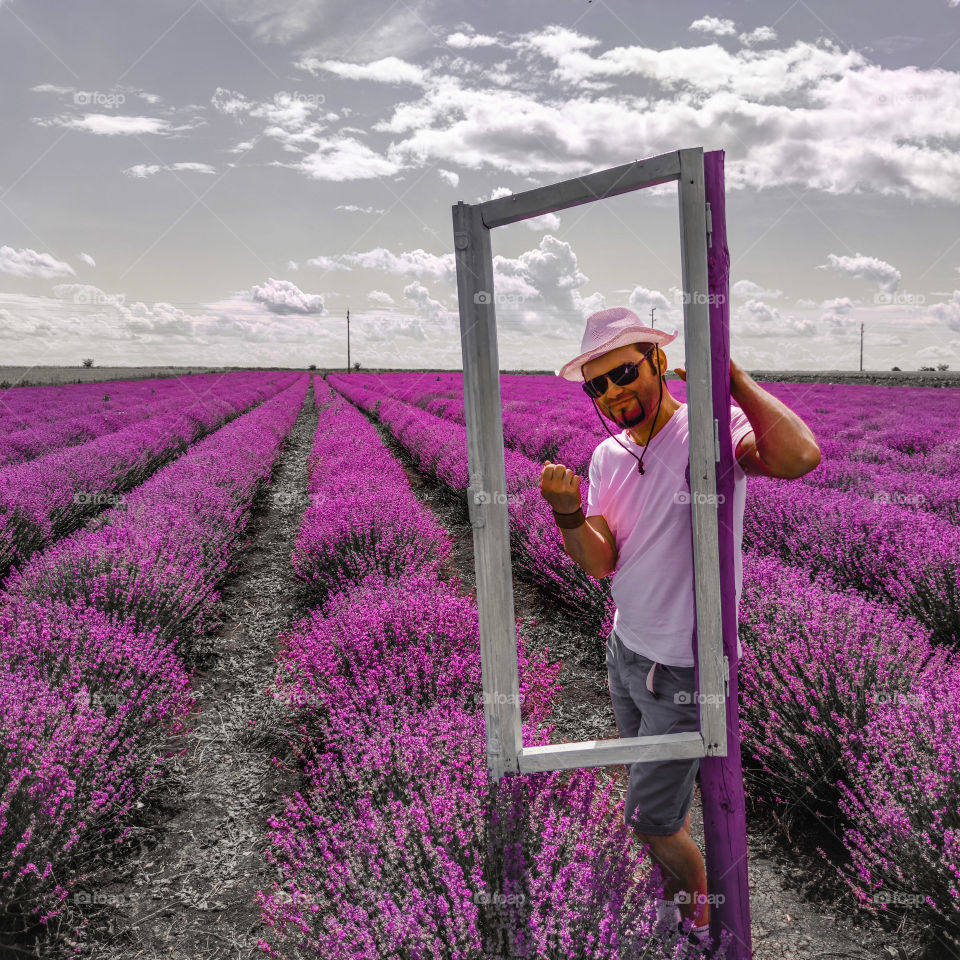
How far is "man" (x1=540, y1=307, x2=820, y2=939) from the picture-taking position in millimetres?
1485

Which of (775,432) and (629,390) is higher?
(629,390)

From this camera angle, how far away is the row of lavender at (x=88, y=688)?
2.09 metres

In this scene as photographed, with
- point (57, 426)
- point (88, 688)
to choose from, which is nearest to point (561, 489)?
point (88, 688)

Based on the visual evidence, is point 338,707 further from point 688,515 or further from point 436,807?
point 688,515

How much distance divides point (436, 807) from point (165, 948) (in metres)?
1.15

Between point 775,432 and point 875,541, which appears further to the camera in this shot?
point 875,541

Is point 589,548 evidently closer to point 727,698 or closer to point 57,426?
point 727,698

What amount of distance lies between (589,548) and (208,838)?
6.93ft

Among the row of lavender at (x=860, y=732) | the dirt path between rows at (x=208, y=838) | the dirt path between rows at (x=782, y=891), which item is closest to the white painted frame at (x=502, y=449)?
the dirt path between rows at (x=782, y=891)

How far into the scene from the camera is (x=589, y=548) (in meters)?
1.62

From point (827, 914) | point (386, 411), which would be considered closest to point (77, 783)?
point (827, 914)

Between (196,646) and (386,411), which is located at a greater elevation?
(386,411)

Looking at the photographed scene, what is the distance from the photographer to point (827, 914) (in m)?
2.05

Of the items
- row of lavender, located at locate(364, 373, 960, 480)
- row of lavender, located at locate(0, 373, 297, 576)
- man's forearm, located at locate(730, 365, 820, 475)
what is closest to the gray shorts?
man's forearm, located at locate(730, 365, 820, 475)
